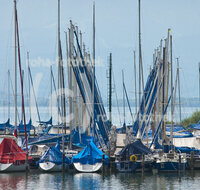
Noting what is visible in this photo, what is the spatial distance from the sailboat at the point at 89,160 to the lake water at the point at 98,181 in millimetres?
565

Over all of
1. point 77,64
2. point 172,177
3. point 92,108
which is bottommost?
point 172,177

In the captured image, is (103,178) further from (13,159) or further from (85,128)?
(85,128)

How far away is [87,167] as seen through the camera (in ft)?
158

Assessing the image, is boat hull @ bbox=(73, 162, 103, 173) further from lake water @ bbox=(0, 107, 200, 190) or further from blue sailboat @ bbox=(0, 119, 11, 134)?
blue sailboat @ bbox=(0, 119, 11, 134)

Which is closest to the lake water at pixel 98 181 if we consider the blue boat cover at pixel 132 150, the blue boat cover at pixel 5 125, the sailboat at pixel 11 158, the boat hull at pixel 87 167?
the boat hull at pixel 87 167

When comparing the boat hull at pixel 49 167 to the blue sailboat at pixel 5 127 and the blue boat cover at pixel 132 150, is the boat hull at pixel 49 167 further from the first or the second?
the blue sailboat at pixel 5 127

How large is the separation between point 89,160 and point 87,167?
66cm

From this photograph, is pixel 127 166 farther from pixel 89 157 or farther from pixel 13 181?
pixel 13 181

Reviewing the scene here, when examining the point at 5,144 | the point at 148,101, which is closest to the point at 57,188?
the point at 5,144

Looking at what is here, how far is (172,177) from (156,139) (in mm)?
6831

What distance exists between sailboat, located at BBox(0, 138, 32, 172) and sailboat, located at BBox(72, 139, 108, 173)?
4.94 m

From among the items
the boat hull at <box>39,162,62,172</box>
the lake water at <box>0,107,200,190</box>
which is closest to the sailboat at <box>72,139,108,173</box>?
the lake water at <box>0,107,200,190</box>

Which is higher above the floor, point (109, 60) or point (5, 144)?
point (109, 60)

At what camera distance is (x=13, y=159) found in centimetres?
4897
